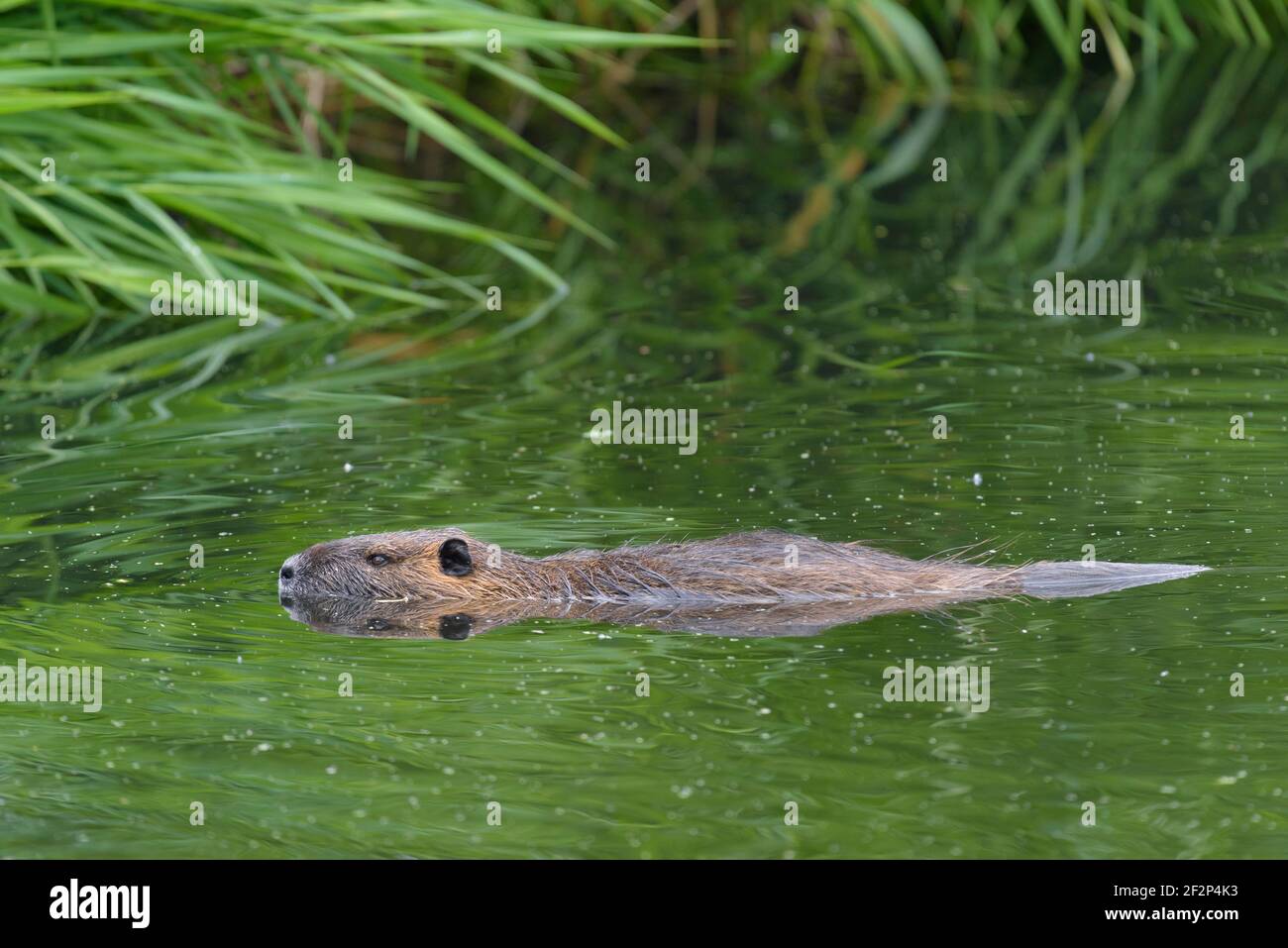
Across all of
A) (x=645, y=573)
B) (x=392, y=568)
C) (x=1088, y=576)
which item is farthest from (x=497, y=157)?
(x=1088, y=576)

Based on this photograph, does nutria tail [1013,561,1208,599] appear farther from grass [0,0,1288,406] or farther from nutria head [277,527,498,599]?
grass [0,0,1288,406]

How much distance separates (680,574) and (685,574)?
16mm

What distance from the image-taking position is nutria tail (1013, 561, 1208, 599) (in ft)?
19.7

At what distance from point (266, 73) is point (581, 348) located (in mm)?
1994

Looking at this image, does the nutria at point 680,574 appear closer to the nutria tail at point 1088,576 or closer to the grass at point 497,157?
the nutria tail at point 1088,576

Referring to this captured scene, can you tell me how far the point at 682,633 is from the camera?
5863mm

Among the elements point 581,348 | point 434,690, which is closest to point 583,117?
point 581,348

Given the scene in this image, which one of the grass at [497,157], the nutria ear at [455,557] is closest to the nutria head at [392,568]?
the nutria ear at [455,557]

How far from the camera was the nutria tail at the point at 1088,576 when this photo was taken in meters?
6.02

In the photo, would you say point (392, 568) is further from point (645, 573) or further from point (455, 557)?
point (645, 573)

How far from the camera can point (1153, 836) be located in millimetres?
4312

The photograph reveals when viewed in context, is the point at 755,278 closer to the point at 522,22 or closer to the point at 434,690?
the point at 522,22

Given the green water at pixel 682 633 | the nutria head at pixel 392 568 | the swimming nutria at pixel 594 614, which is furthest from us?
the nutria head at pixel 392 568

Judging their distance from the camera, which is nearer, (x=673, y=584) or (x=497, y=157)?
(x=673, y=584)
